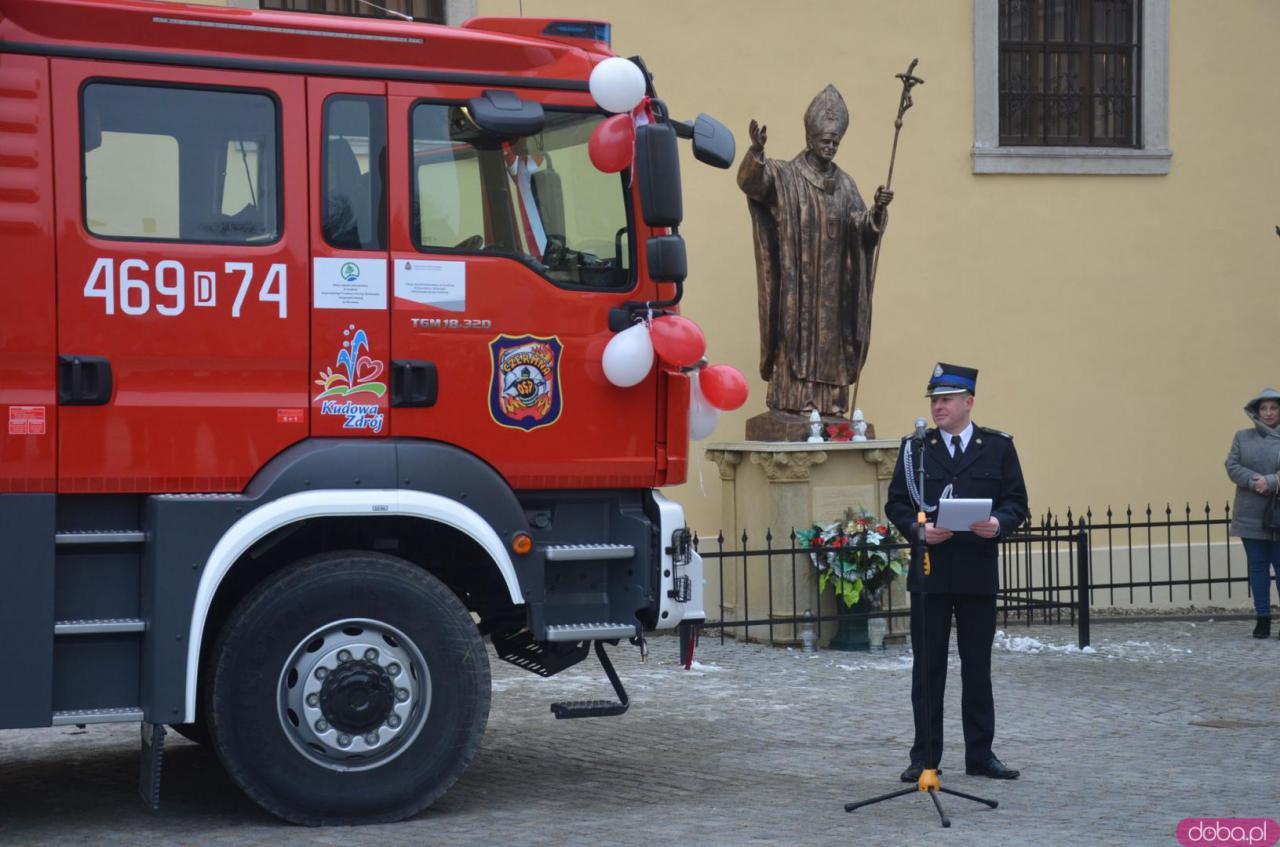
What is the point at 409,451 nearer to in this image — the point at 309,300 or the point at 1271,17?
the point at 309,300

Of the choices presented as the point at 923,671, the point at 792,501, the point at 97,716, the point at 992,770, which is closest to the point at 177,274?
the point at 97,716

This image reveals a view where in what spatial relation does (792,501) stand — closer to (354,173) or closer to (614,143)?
(614,143)

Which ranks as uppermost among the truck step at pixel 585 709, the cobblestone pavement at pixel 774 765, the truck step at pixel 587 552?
the truck step at pixel 587 552

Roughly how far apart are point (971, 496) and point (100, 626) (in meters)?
3.62

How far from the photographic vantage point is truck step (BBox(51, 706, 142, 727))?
642cm

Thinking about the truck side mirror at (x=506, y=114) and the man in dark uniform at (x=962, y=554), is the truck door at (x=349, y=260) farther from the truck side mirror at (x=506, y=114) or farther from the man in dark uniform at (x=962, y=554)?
the man in dark uniform at (x=962, y=554)

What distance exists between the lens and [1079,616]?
11836 millimetres

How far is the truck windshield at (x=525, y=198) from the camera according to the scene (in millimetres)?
6949

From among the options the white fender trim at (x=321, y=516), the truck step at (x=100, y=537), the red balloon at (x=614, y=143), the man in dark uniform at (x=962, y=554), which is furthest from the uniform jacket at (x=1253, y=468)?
the truck step at (x=100, y=537)

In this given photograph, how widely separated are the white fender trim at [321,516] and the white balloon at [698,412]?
1022 mm

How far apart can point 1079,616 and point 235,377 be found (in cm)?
701

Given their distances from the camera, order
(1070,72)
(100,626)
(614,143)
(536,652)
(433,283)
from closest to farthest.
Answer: (100,626)
(433,283)
(614,143)
(536,652)
(1070,72)

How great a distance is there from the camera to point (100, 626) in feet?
21.2

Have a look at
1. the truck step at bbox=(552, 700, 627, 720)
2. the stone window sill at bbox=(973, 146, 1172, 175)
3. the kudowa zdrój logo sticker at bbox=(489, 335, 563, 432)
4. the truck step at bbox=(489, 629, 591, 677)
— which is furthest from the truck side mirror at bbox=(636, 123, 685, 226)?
the stone window sill at bbox=(973, 146, 1172, 175)
